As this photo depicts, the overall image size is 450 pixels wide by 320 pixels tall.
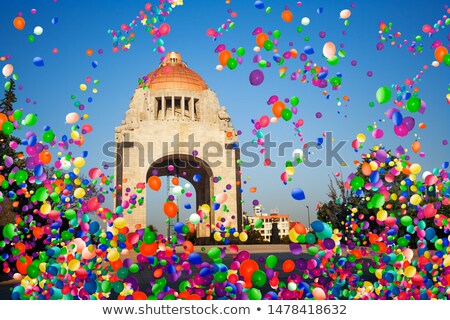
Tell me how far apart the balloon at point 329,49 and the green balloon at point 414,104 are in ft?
4.11

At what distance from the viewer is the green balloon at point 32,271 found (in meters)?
5.61

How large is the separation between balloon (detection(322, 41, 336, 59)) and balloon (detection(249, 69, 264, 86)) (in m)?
1.06

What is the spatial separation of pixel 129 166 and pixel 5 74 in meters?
20.3

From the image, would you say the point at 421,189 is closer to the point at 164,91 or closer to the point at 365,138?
the point at 365,138

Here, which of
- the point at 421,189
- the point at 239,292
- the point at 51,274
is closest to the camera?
the point at 239,292

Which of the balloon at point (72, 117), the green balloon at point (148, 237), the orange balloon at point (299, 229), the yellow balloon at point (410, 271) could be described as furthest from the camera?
the balloon at point (72, 117)

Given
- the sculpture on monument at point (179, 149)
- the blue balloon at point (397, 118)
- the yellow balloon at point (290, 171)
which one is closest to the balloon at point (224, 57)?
the yellow balloon at point (290, 171)

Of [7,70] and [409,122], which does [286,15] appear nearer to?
[409,122]

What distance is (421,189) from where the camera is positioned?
6512 millimetres

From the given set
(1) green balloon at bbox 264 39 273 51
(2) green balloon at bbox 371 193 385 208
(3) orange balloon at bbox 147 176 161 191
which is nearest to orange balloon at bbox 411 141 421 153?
(2) green balloon at bbox 371 193 385 208

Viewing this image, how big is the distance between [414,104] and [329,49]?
139cm

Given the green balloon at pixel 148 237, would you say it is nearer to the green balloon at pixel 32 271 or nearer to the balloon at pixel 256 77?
the green balloon at pixel 32 271

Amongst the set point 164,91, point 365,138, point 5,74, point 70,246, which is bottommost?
point 70,246
